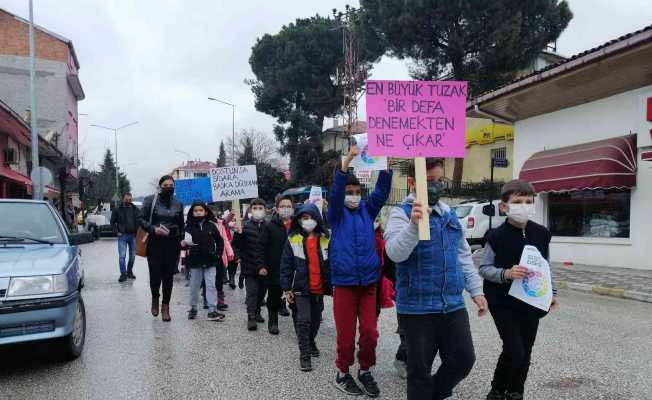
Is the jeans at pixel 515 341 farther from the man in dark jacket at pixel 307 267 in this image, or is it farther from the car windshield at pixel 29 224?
the car windshield at pixel 29 224

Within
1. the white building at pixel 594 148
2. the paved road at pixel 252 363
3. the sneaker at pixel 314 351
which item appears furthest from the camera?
the white building at pixel 594 148

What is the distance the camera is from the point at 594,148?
13344 mm

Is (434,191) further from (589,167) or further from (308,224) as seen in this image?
(589,167)

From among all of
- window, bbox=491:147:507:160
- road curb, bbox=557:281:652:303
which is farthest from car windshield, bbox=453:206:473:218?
window, bbox=491:147:507:160

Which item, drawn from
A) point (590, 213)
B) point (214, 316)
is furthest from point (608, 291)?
point (214, 316)

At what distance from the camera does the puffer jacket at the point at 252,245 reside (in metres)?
6.50

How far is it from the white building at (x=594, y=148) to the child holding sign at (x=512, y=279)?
9.78 metres

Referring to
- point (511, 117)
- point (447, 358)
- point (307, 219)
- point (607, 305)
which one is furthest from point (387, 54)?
point (447, 358)

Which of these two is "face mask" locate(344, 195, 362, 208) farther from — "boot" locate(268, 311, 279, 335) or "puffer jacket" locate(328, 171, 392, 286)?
"boot" locate(268, 311, 279, 335)

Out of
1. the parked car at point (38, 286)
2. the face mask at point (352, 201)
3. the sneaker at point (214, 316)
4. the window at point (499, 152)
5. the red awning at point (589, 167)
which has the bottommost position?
the sneaker at point (214, 316)

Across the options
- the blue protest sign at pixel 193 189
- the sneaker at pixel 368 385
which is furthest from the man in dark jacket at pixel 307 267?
the blue protest sign at pixel 193 189

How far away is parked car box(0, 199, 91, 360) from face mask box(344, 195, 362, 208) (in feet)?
8.52

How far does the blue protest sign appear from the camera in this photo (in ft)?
34.9

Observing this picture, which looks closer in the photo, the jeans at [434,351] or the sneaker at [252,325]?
the jeans at [434,351]
